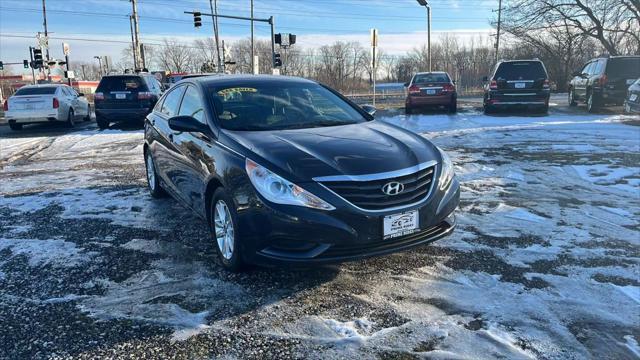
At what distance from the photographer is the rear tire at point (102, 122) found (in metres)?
15.6

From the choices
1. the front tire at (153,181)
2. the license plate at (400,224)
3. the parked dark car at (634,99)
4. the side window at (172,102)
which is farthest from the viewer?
the parked dark car at (634,99)

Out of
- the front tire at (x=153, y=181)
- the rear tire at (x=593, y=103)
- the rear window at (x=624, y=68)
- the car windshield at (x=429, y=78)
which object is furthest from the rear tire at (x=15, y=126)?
the rear window at (x=624, y=68)

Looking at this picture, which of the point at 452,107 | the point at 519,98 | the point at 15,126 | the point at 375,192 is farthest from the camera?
the point at 452,107

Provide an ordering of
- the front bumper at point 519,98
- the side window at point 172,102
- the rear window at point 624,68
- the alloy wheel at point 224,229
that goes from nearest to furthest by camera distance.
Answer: the alloy wheel at point 224,229
the side window at point 172,102
the front bumper at point 519,98
the rear window at point 624,68

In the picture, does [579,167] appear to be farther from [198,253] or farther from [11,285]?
[11,285]

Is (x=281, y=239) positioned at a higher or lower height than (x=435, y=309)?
higher

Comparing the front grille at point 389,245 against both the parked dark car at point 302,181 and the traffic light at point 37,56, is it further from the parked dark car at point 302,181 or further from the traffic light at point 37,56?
the traffic light at point 37,56

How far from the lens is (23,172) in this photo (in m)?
8.91

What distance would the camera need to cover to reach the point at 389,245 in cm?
360

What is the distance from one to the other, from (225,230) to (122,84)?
42.8ft

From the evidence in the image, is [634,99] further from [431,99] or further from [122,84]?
[122,84]

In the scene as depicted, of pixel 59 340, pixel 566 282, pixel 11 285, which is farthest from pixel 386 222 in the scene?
pixel 11 285

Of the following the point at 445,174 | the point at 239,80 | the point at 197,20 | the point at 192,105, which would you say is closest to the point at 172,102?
the point at 192,105

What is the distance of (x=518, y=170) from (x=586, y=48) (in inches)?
1412
